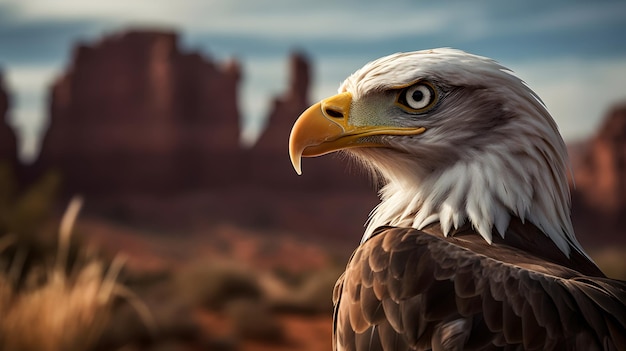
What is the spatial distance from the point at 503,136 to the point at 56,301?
231 inches

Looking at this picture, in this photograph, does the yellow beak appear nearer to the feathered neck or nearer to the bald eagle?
the bald eagle

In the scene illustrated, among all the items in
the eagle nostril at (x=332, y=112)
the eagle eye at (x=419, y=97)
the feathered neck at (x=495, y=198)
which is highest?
the eagle eye at (x=419, y=97)

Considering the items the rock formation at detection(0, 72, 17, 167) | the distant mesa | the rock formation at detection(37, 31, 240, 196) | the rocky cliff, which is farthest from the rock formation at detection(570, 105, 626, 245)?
the rock formation at detection(0, 72, 17, 167)

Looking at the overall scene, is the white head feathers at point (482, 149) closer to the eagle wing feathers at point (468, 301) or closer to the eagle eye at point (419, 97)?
the eagle eye at point (419, 97)

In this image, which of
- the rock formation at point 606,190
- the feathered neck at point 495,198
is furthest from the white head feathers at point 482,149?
the rock formation at point 606,190

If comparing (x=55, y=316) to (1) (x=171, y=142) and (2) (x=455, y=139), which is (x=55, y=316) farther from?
(1) (x=171, y=142)

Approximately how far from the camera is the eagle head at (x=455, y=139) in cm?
242

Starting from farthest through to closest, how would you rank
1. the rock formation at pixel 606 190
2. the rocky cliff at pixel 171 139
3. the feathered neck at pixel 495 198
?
the rocky cliff at pixel 171 139 → the rock formation at pixel 606 190 → the feathered neck at pixel 495 198

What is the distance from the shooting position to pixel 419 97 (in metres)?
2.50

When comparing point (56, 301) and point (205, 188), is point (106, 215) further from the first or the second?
point (56, 301)

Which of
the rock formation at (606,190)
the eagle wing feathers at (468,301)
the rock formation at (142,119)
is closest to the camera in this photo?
the eagle wing feathers at (468,301)

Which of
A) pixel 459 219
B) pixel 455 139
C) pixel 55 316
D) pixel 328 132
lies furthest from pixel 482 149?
pixel 55 316

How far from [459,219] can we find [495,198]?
142 millimetres

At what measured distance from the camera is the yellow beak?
99.6 inches
